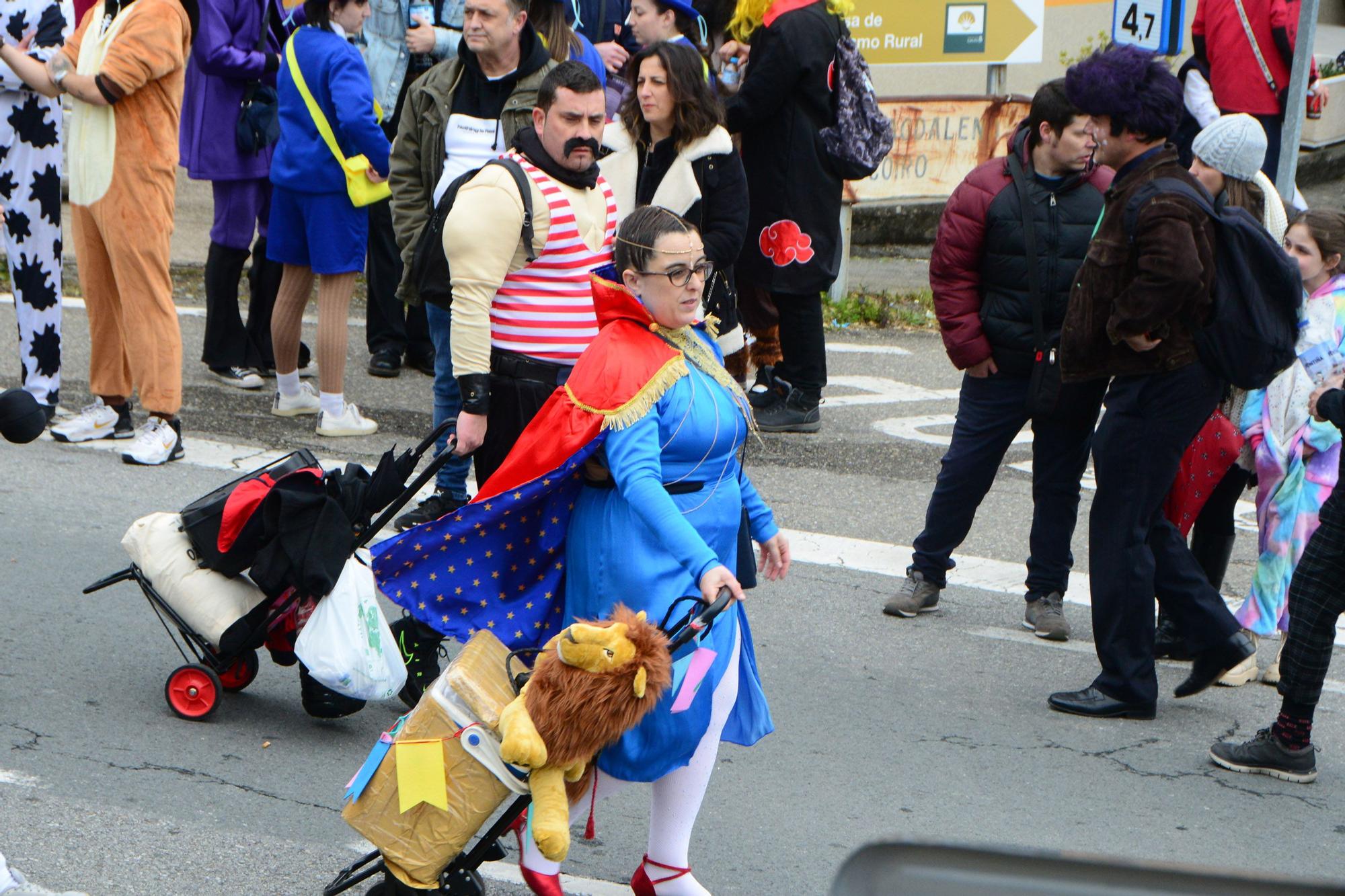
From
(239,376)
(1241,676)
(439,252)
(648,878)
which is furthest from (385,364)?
(648,878)

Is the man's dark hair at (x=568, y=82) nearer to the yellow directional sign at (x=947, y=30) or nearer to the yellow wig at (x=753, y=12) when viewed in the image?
the yellow wig at (x=753, y=12)

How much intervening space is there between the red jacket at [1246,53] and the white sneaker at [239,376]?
6.44 m

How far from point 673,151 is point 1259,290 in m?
2.84

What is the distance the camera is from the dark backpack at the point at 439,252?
5000 millimetres

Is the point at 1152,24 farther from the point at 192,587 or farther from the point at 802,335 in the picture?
the point at 192,587

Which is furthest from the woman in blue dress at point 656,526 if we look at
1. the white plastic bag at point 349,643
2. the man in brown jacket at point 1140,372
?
the man in brown jacket at point 1140,372

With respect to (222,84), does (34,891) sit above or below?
below

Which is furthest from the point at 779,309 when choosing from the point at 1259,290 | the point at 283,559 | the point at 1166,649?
the point at 283,559

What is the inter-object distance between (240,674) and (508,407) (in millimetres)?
1169

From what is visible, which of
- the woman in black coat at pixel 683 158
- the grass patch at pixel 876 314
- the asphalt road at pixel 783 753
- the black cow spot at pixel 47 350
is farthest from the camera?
the grass patch at pixel 876 314

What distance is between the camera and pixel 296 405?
26.8 feet

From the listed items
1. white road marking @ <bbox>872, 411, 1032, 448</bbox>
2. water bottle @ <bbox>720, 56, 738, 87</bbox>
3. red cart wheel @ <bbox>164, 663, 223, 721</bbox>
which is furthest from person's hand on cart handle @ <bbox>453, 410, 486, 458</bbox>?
water bottle @ <bbox>720, 56, 738, 87</bbox>

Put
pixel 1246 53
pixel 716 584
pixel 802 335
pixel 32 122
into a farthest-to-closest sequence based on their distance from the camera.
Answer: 1. pixel 1246 53
2. pixel 802 335
3. pixel 32 122
4. pixel 716 584

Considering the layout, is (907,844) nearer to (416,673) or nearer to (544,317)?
(416,673)
